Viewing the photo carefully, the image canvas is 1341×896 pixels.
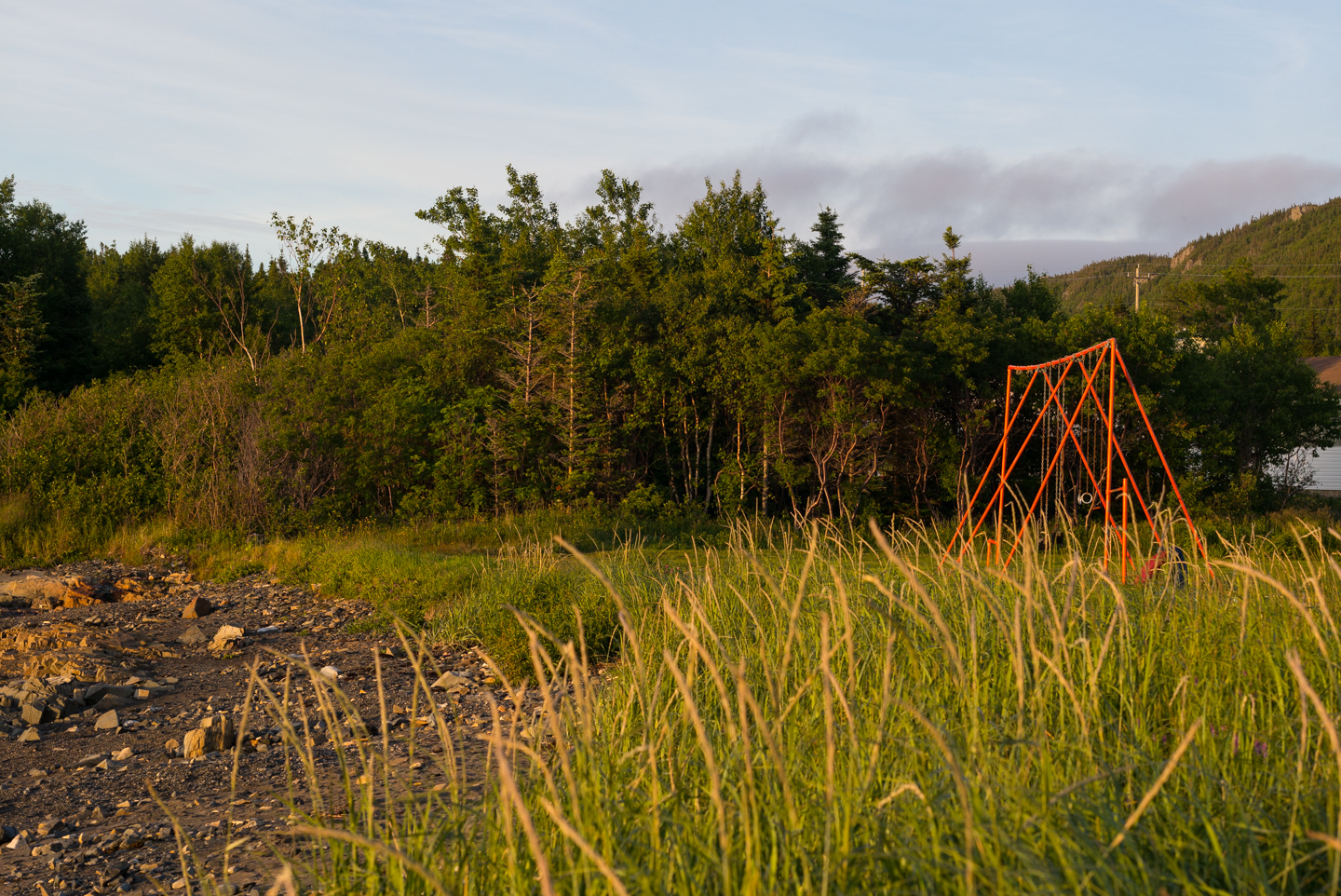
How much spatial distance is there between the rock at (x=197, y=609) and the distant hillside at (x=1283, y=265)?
208 ft

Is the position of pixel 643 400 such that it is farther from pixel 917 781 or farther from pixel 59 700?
pixel 917 781

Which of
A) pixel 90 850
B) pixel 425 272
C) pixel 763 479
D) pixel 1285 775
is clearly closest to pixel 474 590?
pixel 90 850

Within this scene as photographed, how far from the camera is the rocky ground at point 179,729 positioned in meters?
3.05

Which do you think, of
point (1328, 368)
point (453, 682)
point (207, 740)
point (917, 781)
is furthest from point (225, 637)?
point (1328, 368)

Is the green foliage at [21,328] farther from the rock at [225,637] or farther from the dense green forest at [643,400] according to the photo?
the rock at [225,637]

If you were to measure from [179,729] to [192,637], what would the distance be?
8.53 feet

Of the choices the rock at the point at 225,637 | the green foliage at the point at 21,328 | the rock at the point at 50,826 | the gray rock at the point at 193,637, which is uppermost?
the green foliage at the point at 21,328

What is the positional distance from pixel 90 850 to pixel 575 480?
11903 mm

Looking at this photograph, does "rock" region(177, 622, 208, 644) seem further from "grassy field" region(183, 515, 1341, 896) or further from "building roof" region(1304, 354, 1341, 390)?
"building roof" region(1304, 354, 1341, 390)

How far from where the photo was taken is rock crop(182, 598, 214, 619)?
824 cm

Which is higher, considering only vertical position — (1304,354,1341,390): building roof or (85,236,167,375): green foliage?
(85,236,167,375): green foliage

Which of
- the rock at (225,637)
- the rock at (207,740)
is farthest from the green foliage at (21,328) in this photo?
the rock at (207,740)

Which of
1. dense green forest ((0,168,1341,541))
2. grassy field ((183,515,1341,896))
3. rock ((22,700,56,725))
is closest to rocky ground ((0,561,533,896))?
rock ((22,700,56,725))

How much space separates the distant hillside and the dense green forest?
47.0 m
